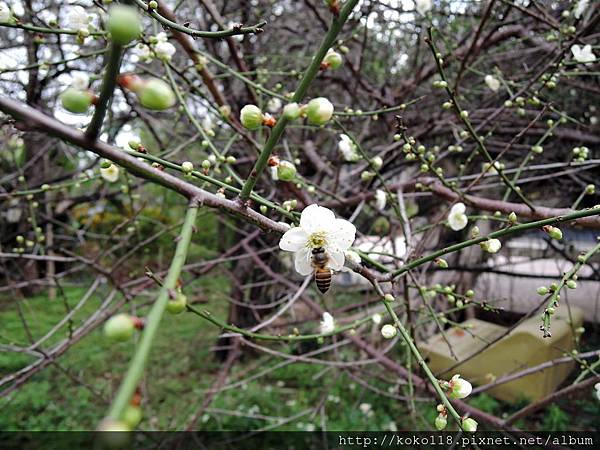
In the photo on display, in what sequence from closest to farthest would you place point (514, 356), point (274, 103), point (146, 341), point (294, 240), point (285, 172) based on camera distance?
point (146, 341)
point (285, 172)
point (294, 240)
point (274, 103)
point (514, 356)

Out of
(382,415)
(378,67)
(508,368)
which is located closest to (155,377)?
(382,415)

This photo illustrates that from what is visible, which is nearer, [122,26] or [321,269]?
[122,26]

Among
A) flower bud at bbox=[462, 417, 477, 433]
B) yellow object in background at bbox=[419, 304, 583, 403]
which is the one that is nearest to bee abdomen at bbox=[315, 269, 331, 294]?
flower bud at bbox=[462, 417, 477, 433]

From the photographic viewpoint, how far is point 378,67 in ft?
13.2

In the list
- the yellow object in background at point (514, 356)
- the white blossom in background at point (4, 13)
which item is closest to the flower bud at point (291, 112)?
the white blossom in background at point (4, 13)

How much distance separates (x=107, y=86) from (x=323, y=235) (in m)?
0.59

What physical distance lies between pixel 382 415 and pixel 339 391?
0.57m

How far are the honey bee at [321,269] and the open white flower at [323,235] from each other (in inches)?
0.4

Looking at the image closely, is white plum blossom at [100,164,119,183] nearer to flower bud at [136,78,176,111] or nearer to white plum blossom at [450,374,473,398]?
flower bud at [136,78,176,111]

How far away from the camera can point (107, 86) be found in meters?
0.44

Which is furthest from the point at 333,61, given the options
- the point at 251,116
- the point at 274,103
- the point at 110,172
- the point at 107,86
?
the point at 274,103

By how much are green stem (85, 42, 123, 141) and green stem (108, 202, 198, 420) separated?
0.15 meters

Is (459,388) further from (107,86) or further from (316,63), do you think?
(107,86)

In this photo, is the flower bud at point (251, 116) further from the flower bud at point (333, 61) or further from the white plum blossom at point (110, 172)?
the white plum blossom at point (110, 172)
